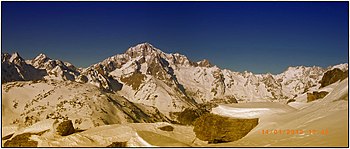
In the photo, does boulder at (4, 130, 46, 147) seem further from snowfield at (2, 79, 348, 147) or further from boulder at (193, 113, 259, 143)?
boulder at (193, 113, 259, 143)

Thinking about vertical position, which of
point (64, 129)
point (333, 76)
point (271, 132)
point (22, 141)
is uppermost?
point (333, 76)

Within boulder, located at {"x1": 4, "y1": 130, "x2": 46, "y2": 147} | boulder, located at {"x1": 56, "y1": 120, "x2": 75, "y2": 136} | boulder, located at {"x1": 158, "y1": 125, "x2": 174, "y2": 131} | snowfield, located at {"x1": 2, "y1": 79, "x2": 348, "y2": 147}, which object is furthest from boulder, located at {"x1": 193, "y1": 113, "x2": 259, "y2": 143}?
boulder, located at {"x1": 4, "y1": 130, "x2": 46, "y2": 147}

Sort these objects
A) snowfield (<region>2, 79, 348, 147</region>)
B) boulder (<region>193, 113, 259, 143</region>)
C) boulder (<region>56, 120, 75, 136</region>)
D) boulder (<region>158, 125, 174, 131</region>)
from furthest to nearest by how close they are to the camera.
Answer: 1. boulder (<region>158, 125, 174, 131</region>)
2. boulder (<region>56, 120, 75, 136</region>)
3. boulder (<region>193, 113, 259, 143</region>)
4. snowfield (<region>2, 79, 348, 147</region>)

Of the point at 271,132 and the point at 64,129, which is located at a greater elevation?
the point at 271,132

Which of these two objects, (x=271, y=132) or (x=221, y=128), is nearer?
(x=271, y=132)

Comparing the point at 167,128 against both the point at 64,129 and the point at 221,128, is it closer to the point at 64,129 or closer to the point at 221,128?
the point at 64,129

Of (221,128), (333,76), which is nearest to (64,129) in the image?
(221,128)

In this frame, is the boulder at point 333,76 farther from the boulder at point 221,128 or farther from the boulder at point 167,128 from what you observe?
the boulder at point 221,128

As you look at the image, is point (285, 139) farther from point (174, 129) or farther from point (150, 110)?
point (150, 110)
